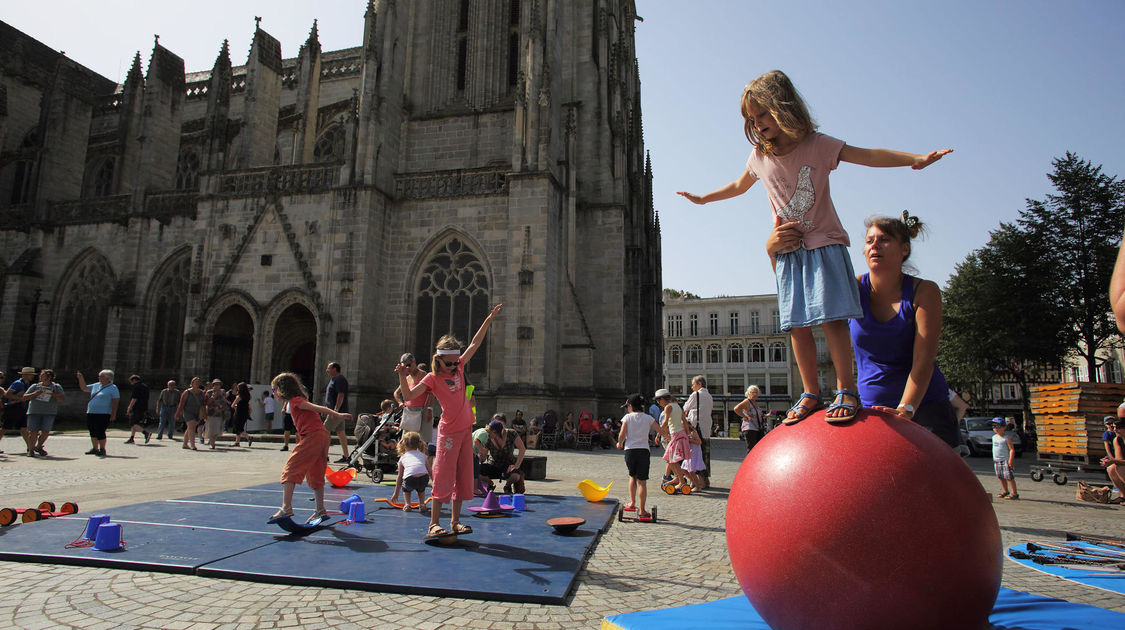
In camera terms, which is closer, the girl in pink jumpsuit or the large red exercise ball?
the large red exercise ball

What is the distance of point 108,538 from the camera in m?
4.62

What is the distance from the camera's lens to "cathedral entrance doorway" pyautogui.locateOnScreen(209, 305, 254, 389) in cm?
2200

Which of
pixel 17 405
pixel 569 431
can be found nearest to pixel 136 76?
pixel 17 405

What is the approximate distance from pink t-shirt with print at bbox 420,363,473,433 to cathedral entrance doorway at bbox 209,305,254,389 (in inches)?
735

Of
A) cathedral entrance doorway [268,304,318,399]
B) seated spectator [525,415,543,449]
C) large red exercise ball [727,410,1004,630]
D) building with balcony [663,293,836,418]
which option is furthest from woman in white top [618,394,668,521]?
building with balcony [663,293,836,418]

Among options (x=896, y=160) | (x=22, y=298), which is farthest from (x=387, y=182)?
(x=896, y=160)

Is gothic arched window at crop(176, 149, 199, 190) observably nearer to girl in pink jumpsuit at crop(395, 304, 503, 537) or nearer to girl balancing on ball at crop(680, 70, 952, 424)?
girl in pink jumpsuit at crop(395, 304, 503, 537)

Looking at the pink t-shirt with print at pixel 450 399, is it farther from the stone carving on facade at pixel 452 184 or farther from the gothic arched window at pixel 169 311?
the gothic arched window at pixel 169 311

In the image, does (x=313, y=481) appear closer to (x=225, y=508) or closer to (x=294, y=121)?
(x=225, y=508)

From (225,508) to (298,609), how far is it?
11.7 ft

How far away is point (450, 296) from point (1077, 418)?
682 inches

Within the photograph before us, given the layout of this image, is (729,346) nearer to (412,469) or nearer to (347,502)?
(412,469)

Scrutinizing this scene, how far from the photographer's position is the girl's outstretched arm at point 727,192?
→ 3572 millimetres

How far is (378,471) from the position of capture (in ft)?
32.0
